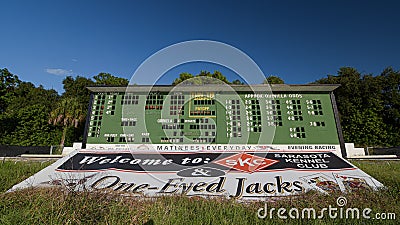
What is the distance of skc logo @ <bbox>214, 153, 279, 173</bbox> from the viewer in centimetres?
570

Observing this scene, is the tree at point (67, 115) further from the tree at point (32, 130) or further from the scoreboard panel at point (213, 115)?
the scoreboard panel at point (213, 115)

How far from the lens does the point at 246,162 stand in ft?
20.0

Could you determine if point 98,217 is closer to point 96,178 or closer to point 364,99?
point 96,178

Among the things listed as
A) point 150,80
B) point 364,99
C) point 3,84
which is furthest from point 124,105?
point 364,99

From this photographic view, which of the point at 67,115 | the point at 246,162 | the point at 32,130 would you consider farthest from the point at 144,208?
the point at 32,130

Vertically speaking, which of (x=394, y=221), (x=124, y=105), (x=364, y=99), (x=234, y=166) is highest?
(x=364, y=99)

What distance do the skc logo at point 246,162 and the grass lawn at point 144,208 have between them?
189cm

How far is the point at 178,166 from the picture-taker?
5.93 m

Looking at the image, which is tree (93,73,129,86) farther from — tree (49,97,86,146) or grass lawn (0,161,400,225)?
grass lawn (0,161,400,225)

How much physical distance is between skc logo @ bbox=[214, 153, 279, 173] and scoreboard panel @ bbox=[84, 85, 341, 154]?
93 centimetres

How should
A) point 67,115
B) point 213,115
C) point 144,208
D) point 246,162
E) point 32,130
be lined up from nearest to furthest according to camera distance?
point 144,208, point 246,162, point 213,115, point 67,115, point 32,130

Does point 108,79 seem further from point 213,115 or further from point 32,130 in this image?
point 213,115

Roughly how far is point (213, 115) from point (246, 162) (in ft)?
7.19

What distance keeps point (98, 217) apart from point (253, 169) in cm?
389
